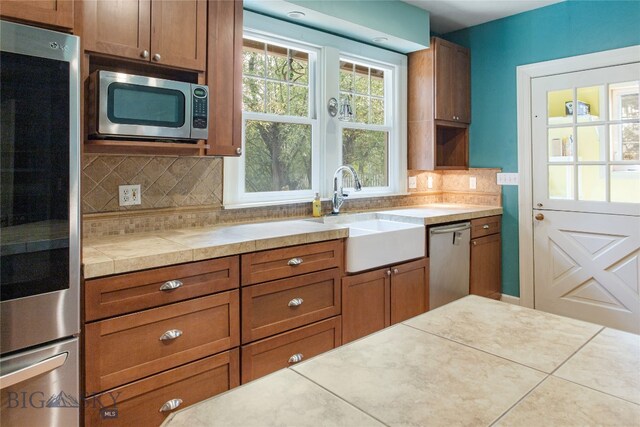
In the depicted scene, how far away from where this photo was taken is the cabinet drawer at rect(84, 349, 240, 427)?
163cm

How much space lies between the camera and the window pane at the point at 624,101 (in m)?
3.11

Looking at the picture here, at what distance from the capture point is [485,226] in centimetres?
367

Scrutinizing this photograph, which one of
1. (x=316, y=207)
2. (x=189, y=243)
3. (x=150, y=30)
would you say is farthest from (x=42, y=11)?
(x=316, y=207)

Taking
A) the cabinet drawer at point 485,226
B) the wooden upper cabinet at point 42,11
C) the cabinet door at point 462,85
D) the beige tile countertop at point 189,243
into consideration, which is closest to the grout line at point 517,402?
the beige tile countertop at point 189,243

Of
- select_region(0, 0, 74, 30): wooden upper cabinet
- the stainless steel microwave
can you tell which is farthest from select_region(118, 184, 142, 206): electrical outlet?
select_region(0, 0, 74, 30): wooden upper cabinet

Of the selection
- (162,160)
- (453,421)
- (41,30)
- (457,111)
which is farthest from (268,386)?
(457,111)

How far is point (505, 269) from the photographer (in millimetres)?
3896

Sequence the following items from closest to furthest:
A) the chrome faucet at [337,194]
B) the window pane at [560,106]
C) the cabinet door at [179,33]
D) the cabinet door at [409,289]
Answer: the cabinet door at [179,33] → the cabinet door at [409,289] → the chrome faucet at [337,194] → the window pane at [560,106]

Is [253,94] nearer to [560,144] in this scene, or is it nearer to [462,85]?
[462,85]

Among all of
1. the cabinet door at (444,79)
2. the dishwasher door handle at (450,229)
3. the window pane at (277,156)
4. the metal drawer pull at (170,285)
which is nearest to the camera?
the metal drawer pull at (170,285)

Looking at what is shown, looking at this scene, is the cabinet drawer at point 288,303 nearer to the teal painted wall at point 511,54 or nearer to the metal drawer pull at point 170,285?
the metal drawer pull at point 170,285

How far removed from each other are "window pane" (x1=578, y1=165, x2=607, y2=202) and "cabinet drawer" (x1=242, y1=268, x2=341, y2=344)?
2288 mm

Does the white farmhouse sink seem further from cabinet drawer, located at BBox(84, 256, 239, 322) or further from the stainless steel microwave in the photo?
the stainless steel microwave

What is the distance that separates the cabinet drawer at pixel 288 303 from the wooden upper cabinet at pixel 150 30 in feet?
3.97
